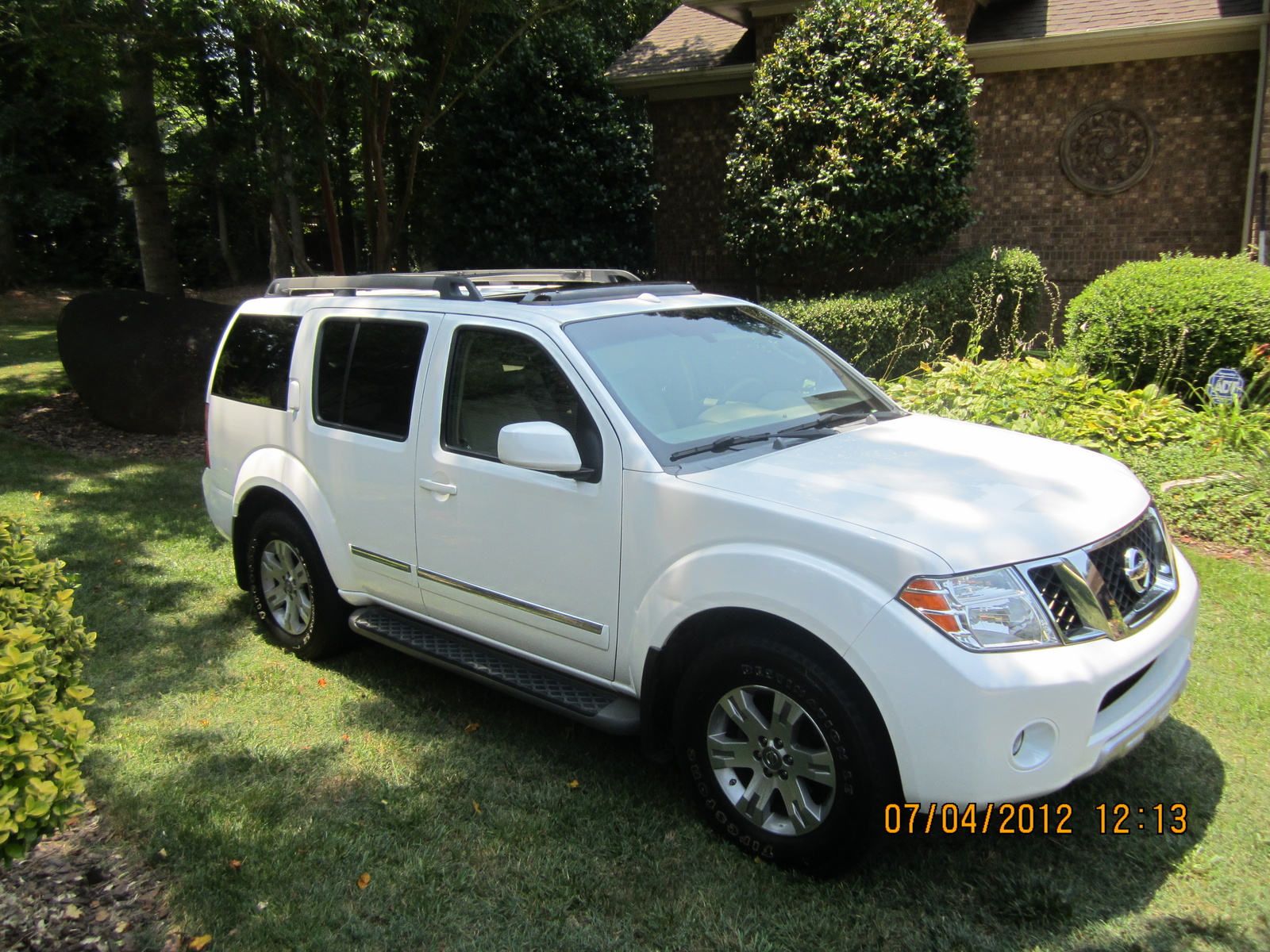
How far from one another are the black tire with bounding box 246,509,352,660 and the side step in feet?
0.73

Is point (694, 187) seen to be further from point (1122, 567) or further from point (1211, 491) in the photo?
point (1122, 567)

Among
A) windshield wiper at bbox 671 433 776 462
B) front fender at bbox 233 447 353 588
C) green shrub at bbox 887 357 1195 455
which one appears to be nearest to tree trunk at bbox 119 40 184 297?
front fender at bbox 233 447 353 588

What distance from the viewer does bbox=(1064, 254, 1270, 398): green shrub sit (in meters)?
7.41

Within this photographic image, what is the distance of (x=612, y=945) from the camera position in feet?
9.25

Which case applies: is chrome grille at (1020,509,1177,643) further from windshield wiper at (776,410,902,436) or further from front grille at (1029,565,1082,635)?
windshield wiper at (776,410,902,436)

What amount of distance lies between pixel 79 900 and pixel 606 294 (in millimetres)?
2972

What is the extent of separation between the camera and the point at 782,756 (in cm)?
297

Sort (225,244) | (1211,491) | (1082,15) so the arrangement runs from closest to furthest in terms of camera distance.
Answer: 1. (1211,491)
2. (1082,15)
3. (225,244)

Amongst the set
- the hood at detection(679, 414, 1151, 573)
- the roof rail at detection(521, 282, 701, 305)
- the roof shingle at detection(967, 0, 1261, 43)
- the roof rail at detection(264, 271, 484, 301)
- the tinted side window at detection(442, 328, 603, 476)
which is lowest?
the hood at detection(679, 414, 1151, 573)

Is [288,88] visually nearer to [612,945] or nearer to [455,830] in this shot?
[455,830]

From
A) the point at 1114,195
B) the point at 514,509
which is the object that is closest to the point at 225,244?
the point at 1114,195

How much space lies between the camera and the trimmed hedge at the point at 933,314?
10039mm

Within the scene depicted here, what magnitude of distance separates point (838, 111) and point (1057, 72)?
4048mm

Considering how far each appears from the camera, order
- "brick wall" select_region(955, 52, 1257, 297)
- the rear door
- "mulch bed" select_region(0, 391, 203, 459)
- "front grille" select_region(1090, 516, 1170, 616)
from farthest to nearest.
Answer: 1. "brick wall" select_region(955, 52, 1257, 297)
2. "mulch bed" select_region(0, 391, 203, 459)
3. the rear door
4. "front grille" select_region(1090, 516, 1170, 616)
